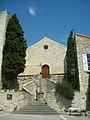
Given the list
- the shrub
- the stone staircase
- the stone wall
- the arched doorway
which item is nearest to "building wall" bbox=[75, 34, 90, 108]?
the shrub

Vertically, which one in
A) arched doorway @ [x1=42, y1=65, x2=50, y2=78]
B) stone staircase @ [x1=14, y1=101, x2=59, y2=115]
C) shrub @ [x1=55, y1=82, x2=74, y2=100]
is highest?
arched doorway @ [x1=42, y1=65, x2=50, y2=78]

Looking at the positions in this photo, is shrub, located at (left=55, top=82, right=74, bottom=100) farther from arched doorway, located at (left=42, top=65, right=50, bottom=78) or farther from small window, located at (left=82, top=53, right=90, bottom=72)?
arched doorway, located at (left=42, top=65, right=50, bottom=78)

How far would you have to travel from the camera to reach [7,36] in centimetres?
1864

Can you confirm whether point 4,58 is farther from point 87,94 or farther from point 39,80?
point 87,94

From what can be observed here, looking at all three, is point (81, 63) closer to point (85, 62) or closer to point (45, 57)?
point (85, 62)

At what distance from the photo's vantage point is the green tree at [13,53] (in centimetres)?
1694

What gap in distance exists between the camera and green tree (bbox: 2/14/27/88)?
1694 cm

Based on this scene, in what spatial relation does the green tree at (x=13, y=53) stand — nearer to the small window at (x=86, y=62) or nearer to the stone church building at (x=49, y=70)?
the stone church building at (x=49, y=70)

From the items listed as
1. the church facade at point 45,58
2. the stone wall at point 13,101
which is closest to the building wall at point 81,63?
the stone wall at point 13,101

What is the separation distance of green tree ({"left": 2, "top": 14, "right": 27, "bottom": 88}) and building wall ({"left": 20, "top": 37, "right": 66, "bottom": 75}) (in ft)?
20.8

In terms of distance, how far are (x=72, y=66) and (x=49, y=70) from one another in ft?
20.4

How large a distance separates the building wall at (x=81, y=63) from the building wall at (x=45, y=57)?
19.5 feet

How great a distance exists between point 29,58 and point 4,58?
7.84 meters

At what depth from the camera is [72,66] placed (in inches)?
734
